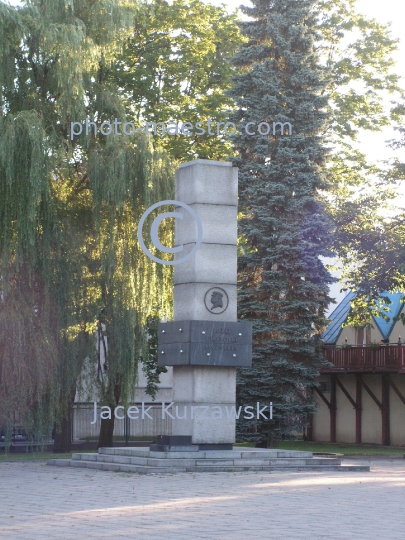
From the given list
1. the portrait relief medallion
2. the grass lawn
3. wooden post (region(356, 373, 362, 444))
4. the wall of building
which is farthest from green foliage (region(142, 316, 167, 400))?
wooden post (region(356, 373, 362, 444))

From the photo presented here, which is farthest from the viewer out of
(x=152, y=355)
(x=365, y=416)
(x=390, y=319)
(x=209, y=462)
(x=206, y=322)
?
(x=390, y=319)

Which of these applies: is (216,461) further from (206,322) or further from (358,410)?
(358,410)

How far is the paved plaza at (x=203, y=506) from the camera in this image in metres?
9.68

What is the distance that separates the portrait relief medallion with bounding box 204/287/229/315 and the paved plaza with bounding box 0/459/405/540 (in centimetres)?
365

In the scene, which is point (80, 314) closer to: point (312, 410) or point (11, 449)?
point (11, 449)

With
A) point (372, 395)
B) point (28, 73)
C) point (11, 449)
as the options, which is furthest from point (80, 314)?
point (372, 395)

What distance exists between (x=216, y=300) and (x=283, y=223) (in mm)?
9219

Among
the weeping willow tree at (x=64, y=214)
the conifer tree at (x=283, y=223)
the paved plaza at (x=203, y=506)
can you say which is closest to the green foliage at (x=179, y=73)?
the conifer tree at (x=283, y=223)

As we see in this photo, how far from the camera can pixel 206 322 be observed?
19.4 meters

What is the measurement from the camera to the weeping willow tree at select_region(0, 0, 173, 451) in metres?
20.8

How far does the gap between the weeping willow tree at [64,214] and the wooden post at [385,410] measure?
1540 cm

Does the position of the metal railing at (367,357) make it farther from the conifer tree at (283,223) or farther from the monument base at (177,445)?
the monument base at (177,445)

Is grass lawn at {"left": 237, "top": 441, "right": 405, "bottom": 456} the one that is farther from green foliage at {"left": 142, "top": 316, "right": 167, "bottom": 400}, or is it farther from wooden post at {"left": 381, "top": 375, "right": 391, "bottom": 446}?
green foliage at {"left": 142, "top": 316, "right": 167, "bottom": 400}

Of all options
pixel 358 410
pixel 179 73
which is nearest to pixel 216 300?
pixel 179 73
